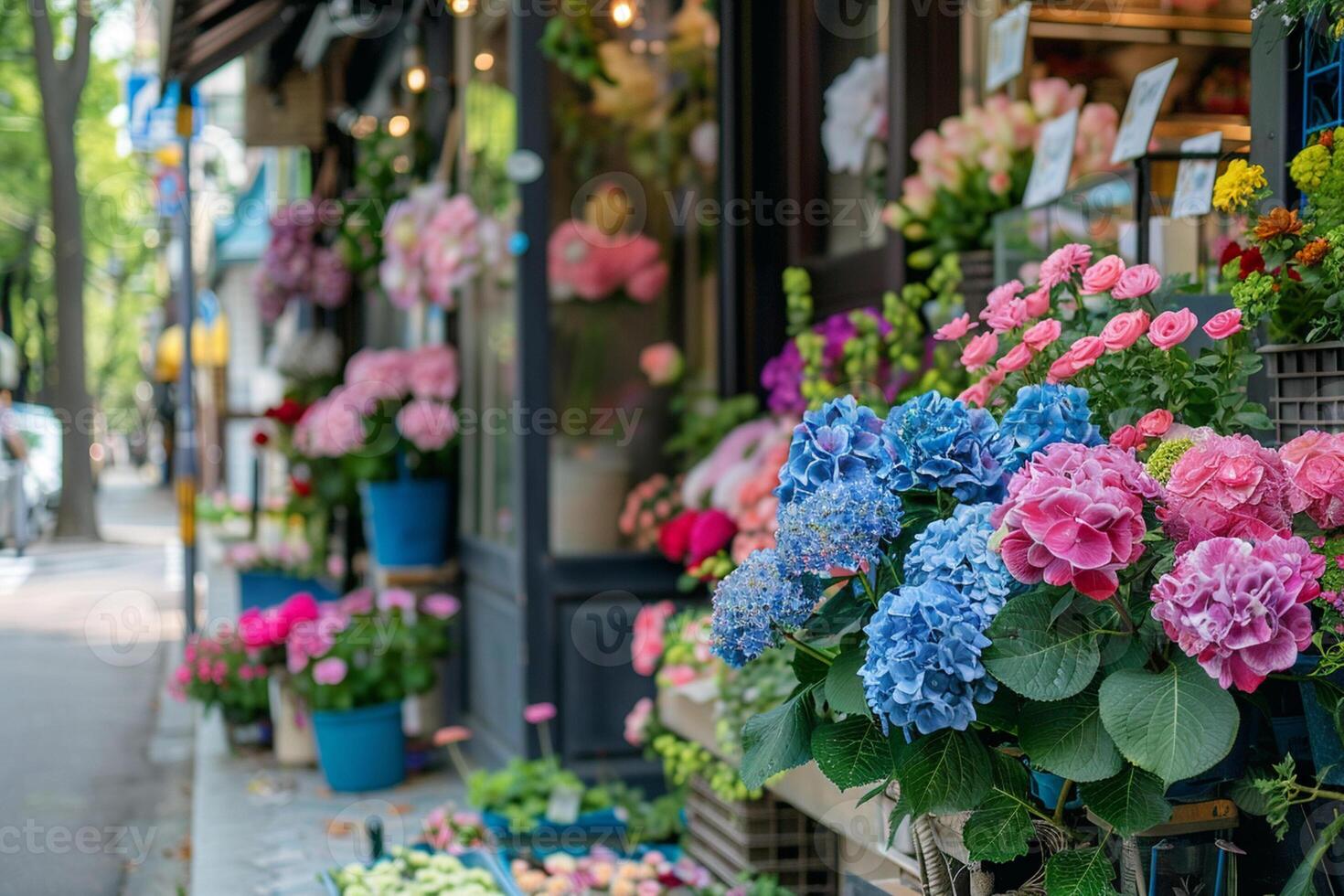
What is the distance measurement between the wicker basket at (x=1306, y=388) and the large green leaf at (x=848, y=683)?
742mm

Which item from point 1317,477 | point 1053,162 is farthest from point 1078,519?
point 1053,162

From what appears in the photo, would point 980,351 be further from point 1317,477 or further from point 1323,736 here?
point 1323,736

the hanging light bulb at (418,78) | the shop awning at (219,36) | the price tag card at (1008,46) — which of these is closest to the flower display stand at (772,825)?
the price tag card at (1008,46)

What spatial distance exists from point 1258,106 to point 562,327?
10.0 feet

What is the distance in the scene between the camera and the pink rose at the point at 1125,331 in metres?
1.85

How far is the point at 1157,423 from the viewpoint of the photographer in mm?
1851

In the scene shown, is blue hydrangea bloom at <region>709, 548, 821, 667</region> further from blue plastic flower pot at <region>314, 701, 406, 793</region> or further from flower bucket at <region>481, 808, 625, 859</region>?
blue plastic flower pot at <region>314, 701, 406, 793</region>

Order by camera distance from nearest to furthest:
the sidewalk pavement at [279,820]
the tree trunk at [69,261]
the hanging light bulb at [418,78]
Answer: the sidewalk pavement at [279,820]
the hanging light bulb at [418,78]
the tree trunk at [69,261]

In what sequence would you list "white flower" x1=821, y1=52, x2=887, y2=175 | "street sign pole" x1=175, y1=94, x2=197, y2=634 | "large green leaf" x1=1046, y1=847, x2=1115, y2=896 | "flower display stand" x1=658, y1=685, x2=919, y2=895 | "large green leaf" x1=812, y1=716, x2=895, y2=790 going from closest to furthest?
"large green leaf" x1=1046, y1=847, x2=1115, y2=896 < "large green leaf" x1=812, y1=716, x2=895, y2=790 < "flower display stand" x1=658, y1=685, x2=919, y2=895 < "white flower" x1=821, y1=52, x2=887, y2=175 < "street sign pole" x1=175, y1=94, x2=197, y2=634

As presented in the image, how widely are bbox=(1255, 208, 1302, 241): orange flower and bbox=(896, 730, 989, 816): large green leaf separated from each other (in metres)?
0.81

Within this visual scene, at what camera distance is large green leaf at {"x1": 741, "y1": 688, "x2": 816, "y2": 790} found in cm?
176

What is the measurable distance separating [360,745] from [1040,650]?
4.21 meters

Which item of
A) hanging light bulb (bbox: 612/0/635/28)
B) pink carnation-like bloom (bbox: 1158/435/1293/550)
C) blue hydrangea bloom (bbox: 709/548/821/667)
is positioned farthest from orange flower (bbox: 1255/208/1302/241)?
hanging light bulb (bbox: 612/0/635/28)

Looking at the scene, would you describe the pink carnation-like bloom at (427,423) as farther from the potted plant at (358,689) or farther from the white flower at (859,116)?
the white flower at (859,116)
